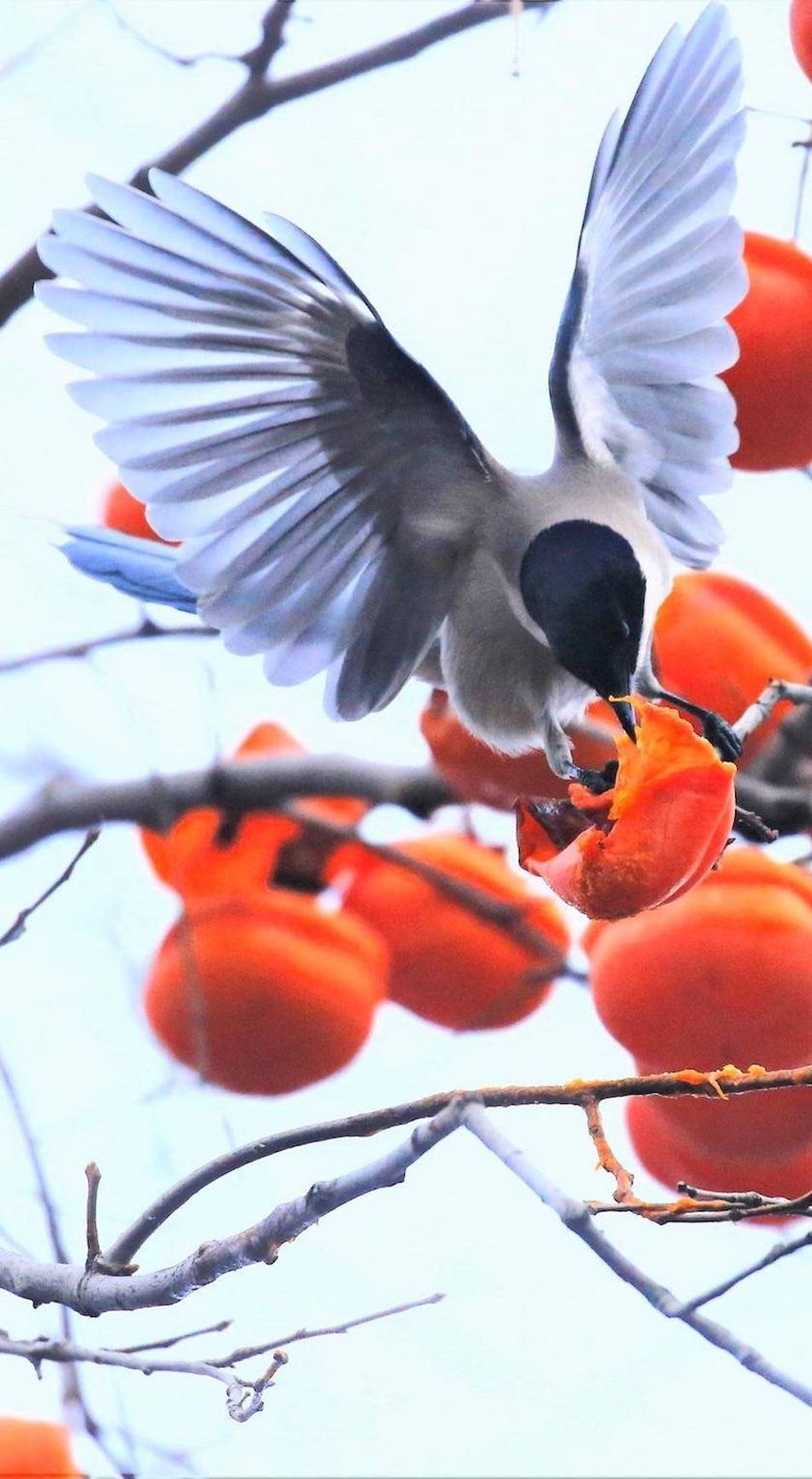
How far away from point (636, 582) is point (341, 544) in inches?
6.7

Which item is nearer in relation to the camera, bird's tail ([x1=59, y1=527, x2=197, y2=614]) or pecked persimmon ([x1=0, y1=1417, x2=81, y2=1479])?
pecked persimmon ([x1=0, y1=1417, x2=81, y2=1479])

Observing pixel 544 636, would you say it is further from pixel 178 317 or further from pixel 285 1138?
pixel 285 1138

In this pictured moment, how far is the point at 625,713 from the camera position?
838mm

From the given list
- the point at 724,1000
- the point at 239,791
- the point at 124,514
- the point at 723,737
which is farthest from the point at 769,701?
the point at 124,514

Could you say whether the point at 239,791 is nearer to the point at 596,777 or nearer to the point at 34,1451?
the point at 596,777

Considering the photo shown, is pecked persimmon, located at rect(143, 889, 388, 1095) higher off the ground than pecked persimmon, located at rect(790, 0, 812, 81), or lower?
lower

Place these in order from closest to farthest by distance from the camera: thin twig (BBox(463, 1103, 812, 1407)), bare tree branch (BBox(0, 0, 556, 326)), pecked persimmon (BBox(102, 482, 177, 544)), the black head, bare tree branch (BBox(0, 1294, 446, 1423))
→ 1. thin twig (BBox(463, 1103, 812, 1407))
2. bare tree branch (BBox(0, 1294, 446, 1423))
3. bare tree branch (BBox(0, 0, 556, 326))
4. the black head
5. pecked persimmon (BBox(102, 482, 177, 544))

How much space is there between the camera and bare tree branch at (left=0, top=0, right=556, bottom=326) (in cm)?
78

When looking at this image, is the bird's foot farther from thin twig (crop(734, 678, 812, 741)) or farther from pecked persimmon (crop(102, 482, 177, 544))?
pecked persimmon (crop(102, 482, 177, 544))

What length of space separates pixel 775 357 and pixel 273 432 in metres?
0.26

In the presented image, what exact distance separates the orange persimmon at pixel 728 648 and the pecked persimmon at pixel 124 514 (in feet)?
0.95

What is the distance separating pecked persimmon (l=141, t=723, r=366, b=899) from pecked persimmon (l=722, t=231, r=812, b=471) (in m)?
0.29

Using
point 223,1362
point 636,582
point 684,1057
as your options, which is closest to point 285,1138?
point 223,1362

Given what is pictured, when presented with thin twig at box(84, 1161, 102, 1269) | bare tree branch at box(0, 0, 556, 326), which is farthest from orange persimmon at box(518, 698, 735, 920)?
bare tree branch at box(0, 0, 556, 326)
